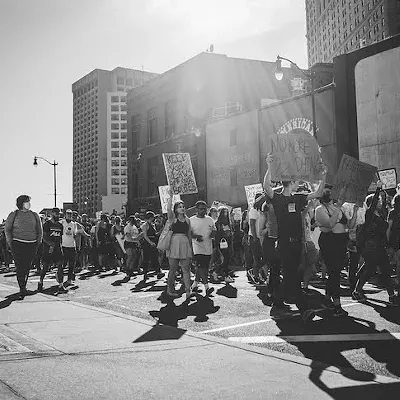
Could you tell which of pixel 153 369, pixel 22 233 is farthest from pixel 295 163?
pixel 22 233

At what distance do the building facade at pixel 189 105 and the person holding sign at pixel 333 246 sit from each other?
31.7m

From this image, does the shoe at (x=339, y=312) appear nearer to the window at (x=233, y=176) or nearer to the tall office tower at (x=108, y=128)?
the window at (x=233, y=176)

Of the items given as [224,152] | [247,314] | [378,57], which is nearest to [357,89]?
[378,57]

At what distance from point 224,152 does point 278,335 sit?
103 feet

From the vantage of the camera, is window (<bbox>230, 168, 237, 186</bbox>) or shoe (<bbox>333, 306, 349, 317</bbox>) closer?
shoe (<bbox>333, 306, 349, 317</bbox>)

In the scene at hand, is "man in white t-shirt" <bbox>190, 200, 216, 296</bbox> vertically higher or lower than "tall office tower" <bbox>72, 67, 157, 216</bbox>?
lower

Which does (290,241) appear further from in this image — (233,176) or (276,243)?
(233,176)

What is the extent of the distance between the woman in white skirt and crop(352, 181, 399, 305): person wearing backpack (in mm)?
2923

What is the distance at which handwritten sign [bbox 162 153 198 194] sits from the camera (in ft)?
47.4

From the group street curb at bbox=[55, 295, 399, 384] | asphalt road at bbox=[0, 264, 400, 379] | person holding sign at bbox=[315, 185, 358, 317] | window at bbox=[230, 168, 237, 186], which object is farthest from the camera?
window at bbox=[230, 168, 237, 186]

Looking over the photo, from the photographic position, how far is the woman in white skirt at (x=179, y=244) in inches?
402

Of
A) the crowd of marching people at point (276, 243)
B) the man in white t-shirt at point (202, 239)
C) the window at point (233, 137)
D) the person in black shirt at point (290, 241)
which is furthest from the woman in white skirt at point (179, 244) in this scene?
the window at point (233, 137)

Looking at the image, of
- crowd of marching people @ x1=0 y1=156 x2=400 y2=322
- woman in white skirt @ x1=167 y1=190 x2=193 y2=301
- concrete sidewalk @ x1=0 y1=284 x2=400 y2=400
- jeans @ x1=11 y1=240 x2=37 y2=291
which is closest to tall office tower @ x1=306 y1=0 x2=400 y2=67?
crowd of marching people @ x1=0 y1=156 x2=400 y2=322

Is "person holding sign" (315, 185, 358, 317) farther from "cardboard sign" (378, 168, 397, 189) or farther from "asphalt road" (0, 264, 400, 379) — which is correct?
"cardboard sign" (378, 168, 397, 189)
